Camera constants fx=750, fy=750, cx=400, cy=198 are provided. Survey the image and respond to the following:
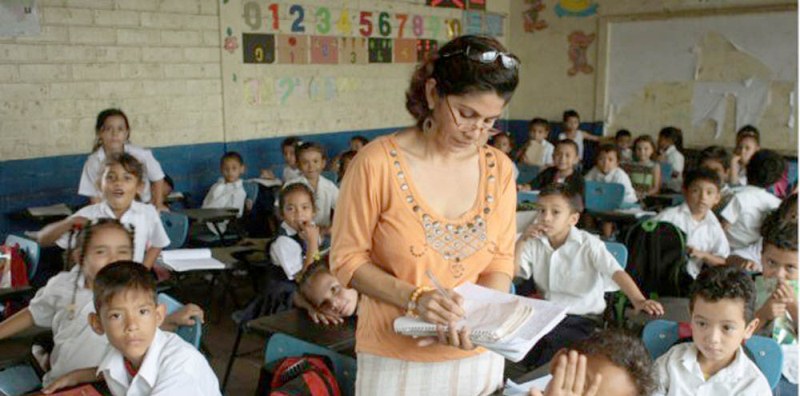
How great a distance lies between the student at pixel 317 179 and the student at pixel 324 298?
2.17 metres

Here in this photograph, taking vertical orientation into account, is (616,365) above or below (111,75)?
below

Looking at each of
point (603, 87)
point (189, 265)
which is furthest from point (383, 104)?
point (189, 265)

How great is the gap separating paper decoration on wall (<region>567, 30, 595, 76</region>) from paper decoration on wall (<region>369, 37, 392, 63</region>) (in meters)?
2.42

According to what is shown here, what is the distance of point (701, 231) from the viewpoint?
392cm

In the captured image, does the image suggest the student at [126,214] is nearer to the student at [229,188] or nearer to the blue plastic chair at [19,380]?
the blue plastic chair at [19,380]

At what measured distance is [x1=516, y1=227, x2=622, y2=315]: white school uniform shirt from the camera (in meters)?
3.08

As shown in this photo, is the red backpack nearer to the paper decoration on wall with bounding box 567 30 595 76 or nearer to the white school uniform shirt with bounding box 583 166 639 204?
the white school uniform shirt with bounding box 583 166 639 204

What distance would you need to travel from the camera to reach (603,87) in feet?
28.2

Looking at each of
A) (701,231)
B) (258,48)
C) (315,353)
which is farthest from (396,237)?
(258,48)

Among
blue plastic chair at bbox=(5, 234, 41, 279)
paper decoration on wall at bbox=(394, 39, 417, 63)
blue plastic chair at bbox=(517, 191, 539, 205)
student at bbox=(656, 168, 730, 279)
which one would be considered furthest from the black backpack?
paper decoration on wall at bbox=(394, 39, 417, 63)

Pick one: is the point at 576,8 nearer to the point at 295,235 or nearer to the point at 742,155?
the point at 742,155

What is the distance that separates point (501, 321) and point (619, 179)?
4.82 metres

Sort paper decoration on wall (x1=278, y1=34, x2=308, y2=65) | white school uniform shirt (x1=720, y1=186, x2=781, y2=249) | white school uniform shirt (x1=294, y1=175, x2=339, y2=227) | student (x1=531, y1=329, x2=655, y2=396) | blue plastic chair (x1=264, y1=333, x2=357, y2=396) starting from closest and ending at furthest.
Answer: student (x1=531, y1=329, x2=655, y2=396), blue plastic chair (x1=264, y1=333, x2=357, y2=396), white school uniform shirt (x1=720, y1=186, x2=781, y2=249), white school uniform shirt (x1=294, y1=175, x2=339, y2=227), paper decoration on wall (x1=278, y1=34, x2=308, y2=65)

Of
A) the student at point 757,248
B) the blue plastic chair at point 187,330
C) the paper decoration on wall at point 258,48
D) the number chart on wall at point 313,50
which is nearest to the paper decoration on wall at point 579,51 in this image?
the number chart on wall at point 313,50
